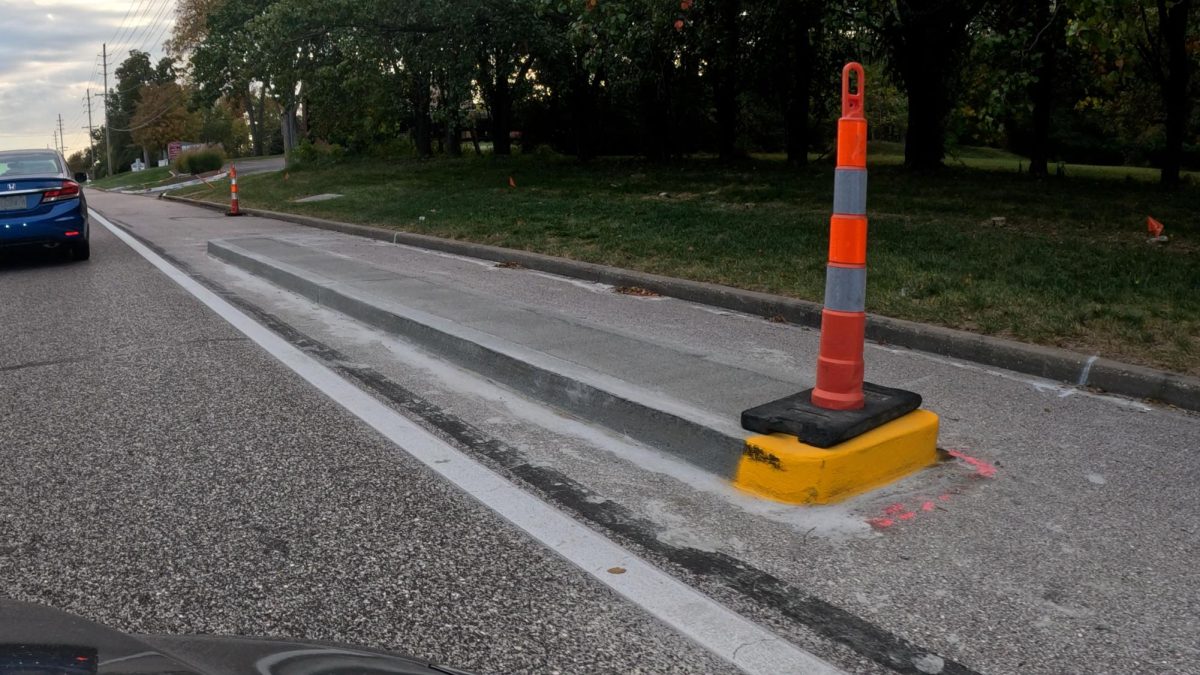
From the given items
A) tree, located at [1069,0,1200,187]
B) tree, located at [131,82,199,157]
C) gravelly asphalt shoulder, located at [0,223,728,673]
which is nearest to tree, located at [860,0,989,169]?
tree, located at [1069,0,1200,187]

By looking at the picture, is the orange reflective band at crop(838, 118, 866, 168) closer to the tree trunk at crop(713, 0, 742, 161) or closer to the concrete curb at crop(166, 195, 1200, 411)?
the concrete curb at crop(166, 195, 1200, 411)

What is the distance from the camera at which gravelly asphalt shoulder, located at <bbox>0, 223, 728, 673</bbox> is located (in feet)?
9.39

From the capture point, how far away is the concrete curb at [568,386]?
438 centimetres

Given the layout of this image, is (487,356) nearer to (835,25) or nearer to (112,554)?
(112,554)

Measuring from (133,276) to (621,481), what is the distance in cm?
874

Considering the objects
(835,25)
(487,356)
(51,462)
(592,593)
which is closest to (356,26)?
(835,25)

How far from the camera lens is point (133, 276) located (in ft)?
35.9

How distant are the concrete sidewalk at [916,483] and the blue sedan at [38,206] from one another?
211 inches

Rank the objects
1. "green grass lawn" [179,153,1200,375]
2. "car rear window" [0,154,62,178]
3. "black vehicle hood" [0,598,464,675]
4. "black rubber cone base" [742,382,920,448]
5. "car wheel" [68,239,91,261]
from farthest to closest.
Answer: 1. "car wheel" [68,239,91,261]
2. "car rear window" [0,154,62,178]
3. "green grass lawn" [179,153,1200,375]
4. "black rubber cone base" [742,382,920,448]
5. "black vehicle hood" [0,598,464,675]

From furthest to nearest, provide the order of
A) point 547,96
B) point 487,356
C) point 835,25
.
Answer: point 547,96, point 835,25, point 487,356

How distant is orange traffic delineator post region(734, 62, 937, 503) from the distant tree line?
6.12 m

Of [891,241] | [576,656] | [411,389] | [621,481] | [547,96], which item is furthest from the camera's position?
[547,96]

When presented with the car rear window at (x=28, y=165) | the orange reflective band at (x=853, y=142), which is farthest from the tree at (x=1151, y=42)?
the car rear window at (x=28, y=165)

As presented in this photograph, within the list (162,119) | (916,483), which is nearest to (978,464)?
(916,483)
